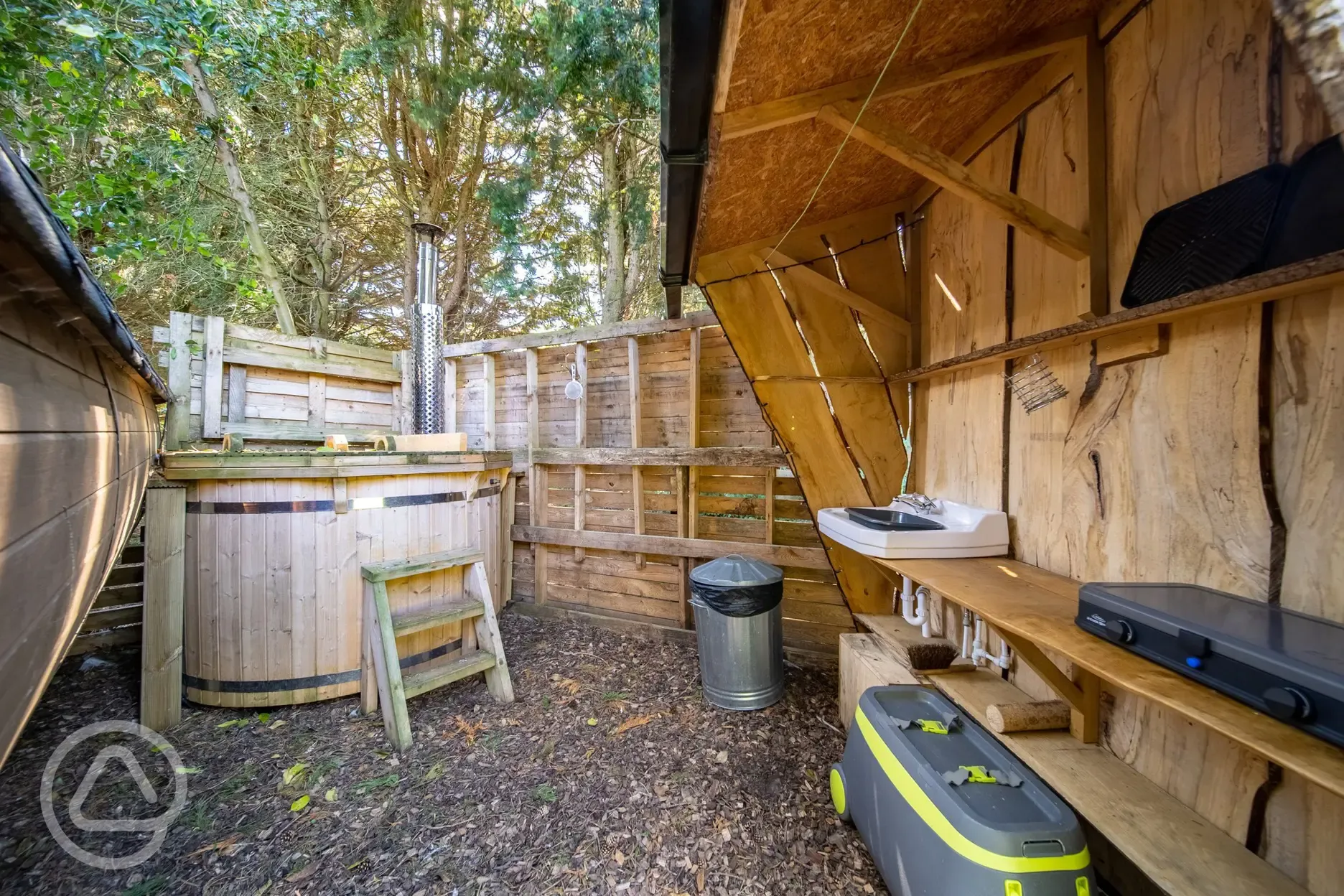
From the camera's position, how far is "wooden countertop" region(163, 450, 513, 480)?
234 centimetres

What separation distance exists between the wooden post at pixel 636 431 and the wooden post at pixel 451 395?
1.93 meters

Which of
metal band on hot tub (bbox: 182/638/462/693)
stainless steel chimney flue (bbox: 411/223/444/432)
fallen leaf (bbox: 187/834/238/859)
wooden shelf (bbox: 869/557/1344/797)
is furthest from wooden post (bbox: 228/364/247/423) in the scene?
wooden shelf (bbox: 869/557/1344/797)

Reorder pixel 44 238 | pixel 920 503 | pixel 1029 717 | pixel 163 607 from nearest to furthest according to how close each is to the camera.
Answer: pixel 44 238
pixel 1029 717
pixel 920 503
pixel 163 607

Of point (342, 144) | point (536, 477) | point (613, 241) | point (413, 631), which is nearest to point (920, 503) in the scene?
point (413, 631)

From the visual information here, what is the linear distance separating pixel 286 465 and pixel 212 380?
5.22 ft

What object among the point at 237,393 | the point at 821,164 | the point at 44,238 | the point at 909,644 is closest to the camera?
the point at 44,238

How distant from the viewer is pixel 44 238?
0.56m

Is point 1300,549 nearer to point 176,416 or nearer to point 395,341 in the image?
point 176,416

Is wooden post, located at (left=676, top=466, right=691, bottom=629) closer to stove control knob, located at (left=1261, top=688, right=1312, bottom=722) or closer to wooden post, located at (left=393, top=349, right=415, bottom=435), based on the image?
wooden post, located at (left=393, top=349, right=415, bottom=435)

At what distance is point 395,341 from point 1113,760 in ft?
23.5

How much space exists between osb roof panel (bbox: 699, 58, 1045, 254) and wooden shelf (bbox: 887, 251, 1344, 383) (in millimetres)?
967

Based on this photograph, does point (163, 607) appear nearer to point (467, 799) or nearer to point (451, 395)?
point (467, 799)

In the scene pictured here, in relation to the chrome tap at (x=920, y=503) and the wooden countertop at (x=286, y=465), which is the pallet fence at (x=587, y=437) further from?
the wooden countertop at (x=286, y=465)

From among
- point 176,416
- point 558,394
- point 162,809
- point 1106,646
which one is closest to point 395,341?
point 176,416
